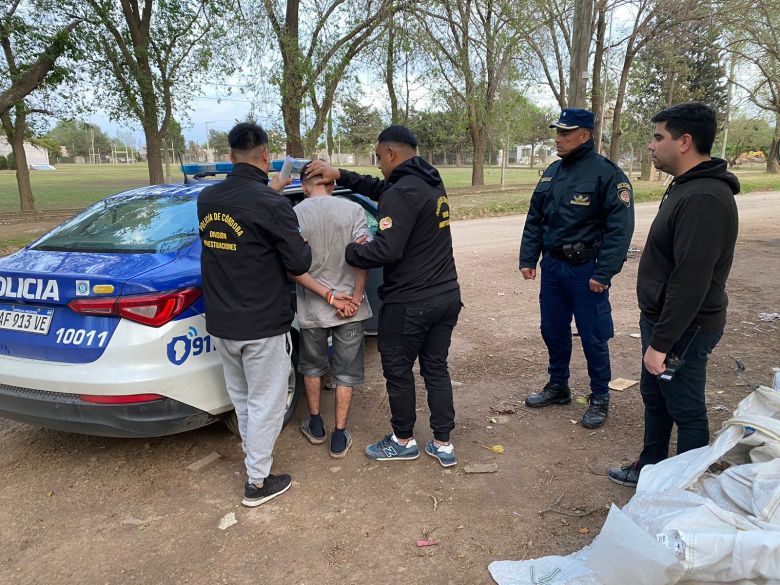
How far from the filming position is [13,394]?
9.28ft

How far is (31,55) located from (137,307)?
1589 cm

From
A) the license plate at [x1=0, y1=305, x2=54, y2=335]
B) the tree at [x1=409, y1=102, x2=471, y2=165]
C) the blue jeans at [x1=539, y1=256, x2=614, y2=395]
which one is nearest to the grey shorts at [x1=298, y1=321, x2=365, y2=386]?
the license plate at [x1=0, y1=305, x2=54, y2=335]

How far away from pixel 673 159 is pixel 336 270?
5.71 ft

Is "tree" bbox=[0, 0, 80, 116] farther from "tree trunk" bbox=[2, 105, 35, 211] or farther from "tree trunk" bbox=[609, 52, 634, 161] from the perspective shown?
"tree trunk" bbox=[609, 52, 634, 161]

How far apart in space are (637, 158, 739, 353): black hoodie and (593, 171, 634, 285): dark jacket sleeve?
90cm

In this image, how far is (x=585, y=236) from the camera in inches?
141

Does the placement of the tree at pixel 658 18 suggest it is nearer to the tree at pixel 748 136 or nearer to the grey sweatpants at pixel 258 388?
the grey sweatpants at pixel 258 388

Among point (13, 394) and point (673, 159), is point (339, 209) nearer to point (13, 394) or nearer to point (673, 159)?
point (673, 159)

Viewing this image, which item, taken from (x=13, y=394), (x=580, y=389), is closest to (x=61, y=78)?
(x=13, y=394)

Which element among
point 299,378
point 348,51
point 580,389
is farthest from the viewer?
point 348,51

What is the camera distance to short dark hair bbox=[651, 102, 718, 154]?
2.36 m

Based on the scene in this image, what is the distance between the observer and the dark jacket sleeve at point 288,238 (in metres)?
2.65

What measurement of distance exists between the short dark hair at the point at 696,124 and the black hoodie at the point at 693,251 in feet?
0.28

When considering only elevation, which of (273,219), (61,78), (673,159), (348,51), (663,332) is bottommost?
(663,332)
